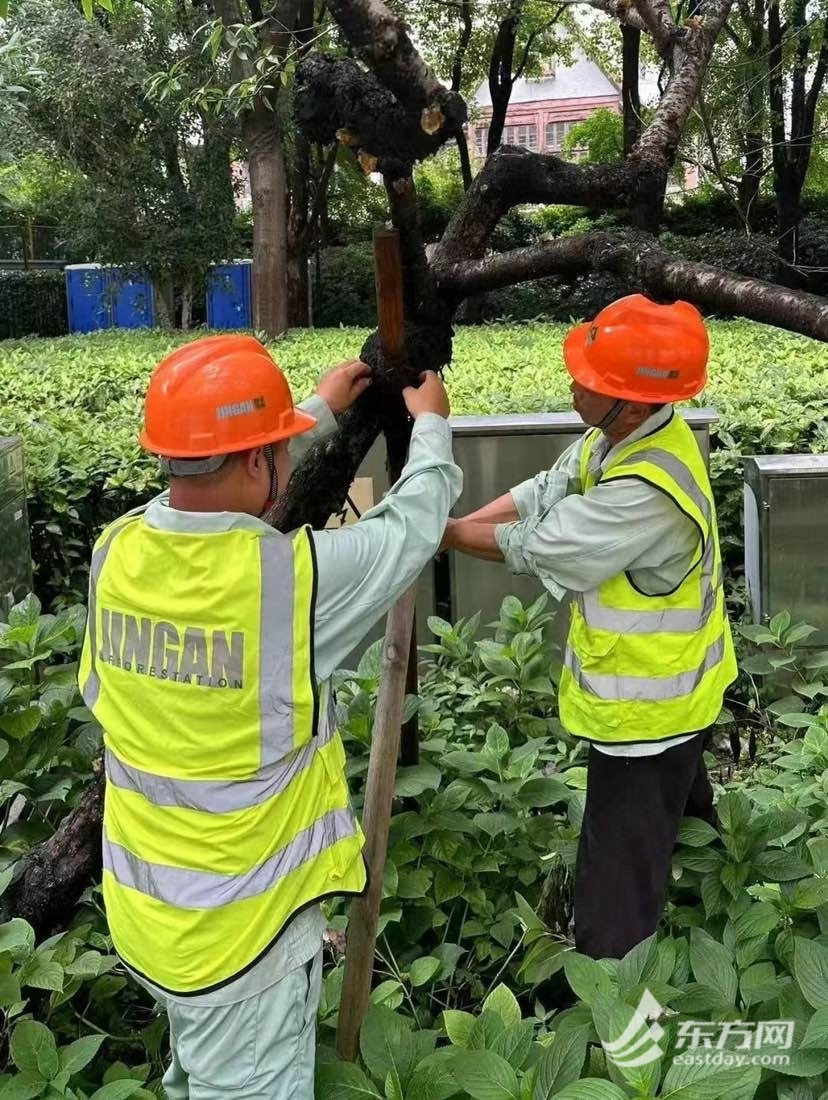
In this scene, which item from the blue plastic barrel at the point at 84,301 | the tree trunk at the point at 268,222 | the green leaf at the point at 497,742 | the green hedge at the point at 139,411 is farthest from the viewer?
the blue plastic barrel at the point at 84,301

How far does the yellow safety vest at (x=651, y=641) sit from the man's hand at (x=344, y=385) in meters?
0.64

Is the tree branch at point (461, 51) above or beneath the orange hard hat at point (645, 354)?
above

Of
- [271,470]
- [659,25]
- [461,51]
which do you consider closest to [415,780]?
[271,470]

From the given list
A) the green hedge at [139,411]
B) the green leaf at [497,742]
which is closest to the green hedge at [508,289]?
the green hedge at [139,411]

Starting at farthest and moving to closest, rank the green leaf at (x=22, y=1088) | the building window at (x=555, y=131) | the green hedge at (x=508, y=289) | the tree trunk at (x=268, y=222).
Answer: the building window at (x=555, y=131) < the green hedge at (x=508, y=289) < the tree trunk at (x=268, y=222) < the green leaf at (x=22, y=1088)

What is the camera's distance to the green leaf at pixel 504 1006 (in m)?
2.30

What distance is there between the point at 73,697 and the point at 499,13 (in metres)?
18.1

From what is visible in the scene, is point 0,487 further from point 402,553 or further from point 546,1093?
point 546,1093

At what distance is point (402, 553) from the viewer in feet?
6.40

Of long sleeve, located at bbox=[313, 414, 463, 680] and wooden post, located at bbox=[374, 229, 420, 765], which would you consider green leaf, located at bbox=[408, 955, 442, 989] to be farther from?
wooden post, located at bbox=[374, 229, 420, 765]

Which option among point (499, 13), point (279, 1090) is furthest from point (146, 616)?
point (499, 13)

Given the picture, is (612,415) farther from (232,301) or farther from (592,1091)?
(232,301)

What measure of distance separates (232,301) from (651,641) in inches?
736

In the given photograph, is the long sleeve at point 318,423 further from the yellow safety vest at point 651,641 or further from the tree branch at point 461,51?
the tree branch at point 461,51
